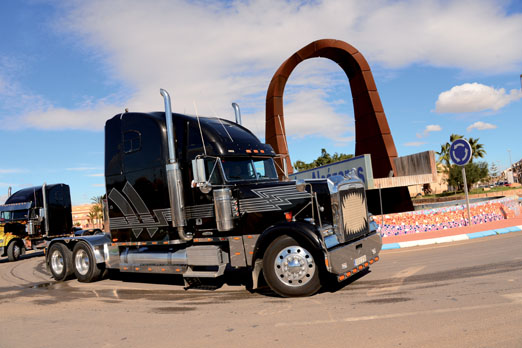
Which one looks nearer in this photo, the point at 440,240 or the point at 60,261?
the point at 60,261

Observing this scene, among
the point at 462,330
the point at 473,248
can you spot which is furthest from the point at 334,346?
the point at 473,248

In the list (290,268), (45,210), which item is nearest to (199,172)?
(290,268)

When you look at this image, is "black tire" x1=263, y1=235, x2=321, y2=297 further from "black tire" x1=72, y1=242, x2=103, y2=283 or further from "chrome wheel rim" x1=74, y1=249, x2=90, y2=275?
"chrome wheel rim" x1=74, y1=249, x2=90, y2=275

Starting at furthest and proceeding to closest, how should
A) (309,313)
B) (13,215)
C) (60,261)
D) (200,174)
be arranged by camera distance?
(13,215) < (60,261) < (200,174) < (309,313)

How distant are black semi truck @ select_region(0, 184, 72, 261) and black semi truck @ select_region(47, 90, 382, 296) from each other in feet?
36.3

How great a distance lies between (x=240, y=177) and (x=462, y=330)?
14.8 feet

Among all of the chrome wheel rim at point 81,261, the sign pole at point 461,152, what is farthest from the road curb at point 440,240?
the chrome wheel rim at point 81,261

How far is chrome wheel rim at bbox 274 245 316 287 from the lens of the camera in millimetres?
6449

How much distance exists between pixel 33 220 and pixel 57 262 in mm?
10034

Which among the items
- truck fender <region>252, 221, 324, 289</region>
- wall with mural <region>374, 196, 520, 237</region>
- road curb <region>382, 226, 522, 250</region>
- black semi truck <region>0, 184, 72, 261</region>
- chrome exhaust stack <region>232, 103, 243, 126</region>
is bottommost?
road curb <region>382, 226, 522, 250</region>

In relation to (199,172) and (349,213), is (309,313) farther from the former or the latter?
(199,172)

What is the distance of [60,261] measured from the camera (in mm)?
10820

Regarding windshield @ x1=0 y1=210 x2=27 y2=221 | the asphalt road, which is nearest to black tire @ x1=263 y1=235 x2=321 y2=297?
the asphalt road

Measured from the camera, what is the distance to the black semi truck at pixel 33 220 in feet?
63.0
